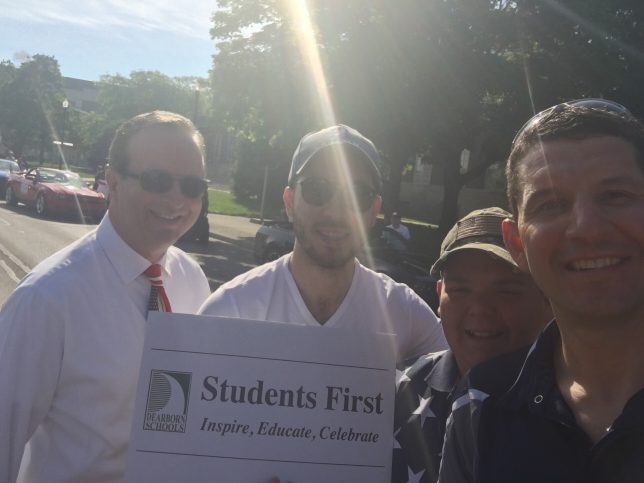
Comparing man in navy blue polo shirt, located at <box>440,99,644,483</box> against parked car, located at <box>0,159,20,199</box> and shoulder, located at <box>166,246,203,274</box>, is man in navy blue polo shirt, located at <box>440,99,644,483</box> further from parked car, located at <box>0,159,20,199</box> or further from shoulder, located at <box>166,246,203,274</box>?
parked car, located at <box>0,159,20,199</box>

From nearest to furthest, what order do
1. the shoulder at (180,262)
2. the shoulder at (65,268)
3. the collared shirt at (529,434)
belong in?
1. the collared shirt at (529,434)
2. the shoulder at (65,268)
3. the shoulder at (180,262)

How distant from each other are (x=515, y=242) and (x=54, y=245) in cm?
1663

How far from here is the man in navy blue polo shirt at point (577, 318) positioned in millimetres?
1688

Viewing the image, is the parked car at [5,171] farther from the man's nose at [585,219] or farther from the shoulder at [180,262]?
the man's nose at [585,219]

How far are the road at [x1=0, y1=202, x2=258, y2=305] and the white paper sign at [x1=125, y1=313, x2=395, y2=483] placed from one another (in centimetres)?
900

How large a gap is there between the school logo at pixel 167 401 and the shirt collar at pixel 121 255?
0.54 meters

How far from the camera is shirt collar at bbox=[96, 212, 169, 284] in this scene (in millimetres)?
2773

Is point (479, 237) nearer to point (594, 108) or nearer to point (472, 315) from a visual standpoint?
point (472, 315)

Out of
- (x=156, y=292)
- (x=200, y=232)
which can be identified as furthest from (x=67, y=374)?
(x=200, y=232)

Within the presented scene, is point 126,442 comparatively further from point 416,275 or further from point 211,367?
point 416,275

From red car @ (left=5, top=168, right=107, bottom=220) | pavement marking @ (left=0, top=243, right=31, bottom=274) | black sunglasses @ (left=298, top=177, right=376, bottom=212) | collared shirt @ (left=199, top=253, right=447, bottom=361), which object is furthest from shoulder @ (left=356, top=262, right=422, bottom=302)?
red car @ (left=5, top=168, right=107, bottom=220)

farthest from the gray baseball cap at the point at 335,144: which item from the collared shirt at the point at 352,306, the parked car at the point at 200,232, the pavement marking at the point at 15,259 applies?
the parked car at the point at 200,232

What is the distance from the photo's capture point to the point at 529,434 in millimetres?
1749

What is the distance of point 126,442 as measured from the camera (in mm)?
2521
